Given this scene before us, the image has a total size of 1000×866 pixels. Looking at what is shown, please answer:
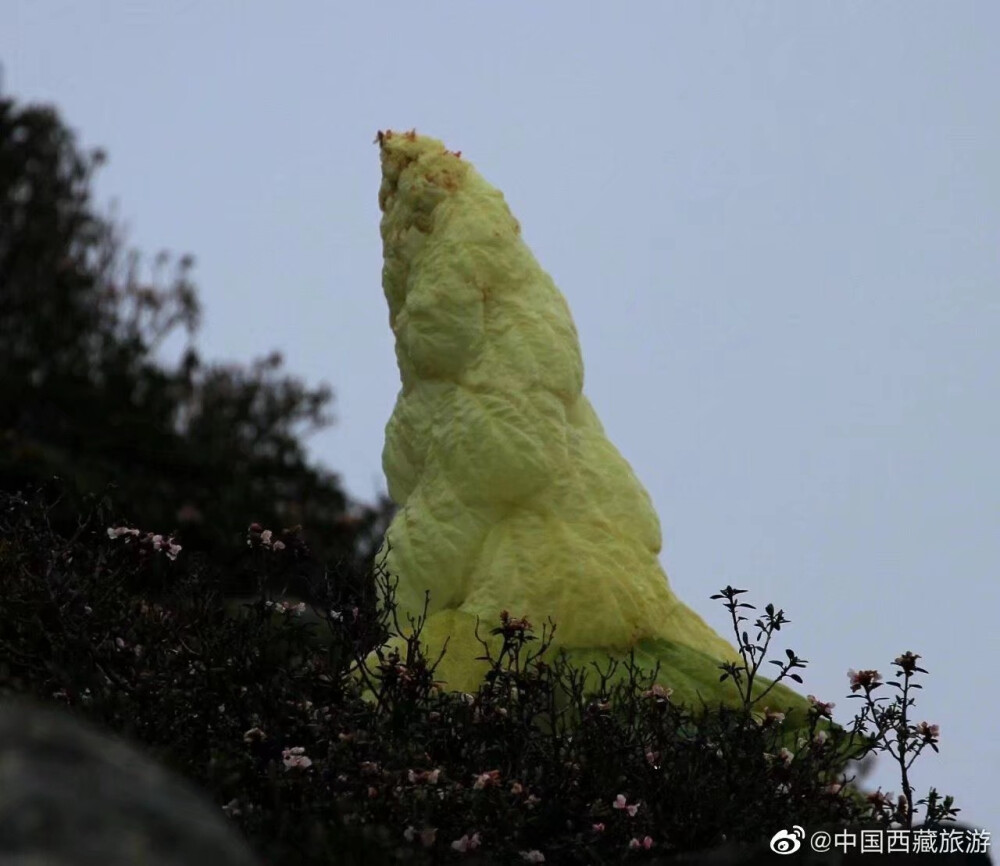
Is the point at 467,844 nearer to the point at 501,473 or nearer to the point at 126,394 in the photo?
the point at 501,473

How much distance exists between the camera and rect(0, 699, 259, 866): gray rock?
1669mm

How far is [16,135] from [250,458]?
15.4 feet

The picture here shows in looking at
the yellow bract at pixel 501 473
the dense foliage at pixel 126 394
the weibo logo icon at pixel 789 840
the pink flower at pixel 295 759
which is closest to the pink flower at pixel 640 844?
the weibo logo icon at pixel 789 840

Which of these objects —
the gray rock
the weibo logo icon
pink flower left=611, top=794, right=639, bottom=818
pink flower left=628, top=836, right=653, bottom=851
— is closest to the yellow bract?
pink flower left=611, top=794, right=639, bottom=818

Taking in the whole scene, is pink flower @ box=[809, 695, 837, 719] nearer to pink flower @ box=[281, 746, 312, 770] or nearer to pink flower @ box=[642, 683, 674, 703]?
pink flower @ box=[642, 683, 674, 703]

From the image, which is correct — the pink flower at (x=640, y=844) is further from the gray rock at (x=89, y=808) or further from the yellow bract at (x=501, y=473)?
the gray rock at (x=89, y=808)

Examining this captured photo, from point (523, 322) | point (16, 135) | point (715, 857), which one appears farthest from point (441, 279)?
point (16, 135)

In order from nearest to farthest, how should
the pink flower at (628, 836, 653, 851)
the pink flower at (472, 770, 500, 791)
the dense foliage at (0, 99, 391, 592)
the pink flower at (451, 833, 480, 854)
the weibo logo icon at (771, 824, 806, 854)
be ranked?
the weibo logo icon at (771, 824, 806, 854)
the pink flower at (451, 833, 480, 854)
the pink flower at (472, 770, 500, 791)
the pink flower at (628, 836, 653, 851)
the dense foliage at (0, 99, 391, 592)

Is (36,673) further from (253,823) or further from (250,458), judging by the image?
(250,458)

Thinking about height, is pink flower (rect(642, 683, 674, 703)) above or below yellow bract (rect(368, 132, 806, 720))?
below

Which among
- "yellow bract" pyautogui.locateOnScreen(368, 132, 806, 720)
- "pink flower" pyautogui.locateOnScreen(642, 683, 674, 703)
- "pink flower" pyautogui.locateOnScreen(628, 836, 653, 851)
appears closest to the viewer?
"pink flower" pyautogui.locateOnScreen(628, 836, 653, 851)

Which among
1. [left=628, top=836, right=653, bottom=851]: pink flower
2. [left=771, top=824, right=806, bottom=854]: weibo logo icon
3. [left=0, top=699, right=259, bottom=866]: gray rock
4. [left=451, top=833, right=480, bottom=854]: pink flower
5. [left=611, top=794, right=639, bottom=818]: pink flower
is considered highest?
[left=611, top=794, right=639, bottom=818]: pink flower

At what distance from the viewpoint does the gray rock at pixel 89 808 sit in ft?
5.48

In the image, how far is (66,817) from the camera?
1699 mm
